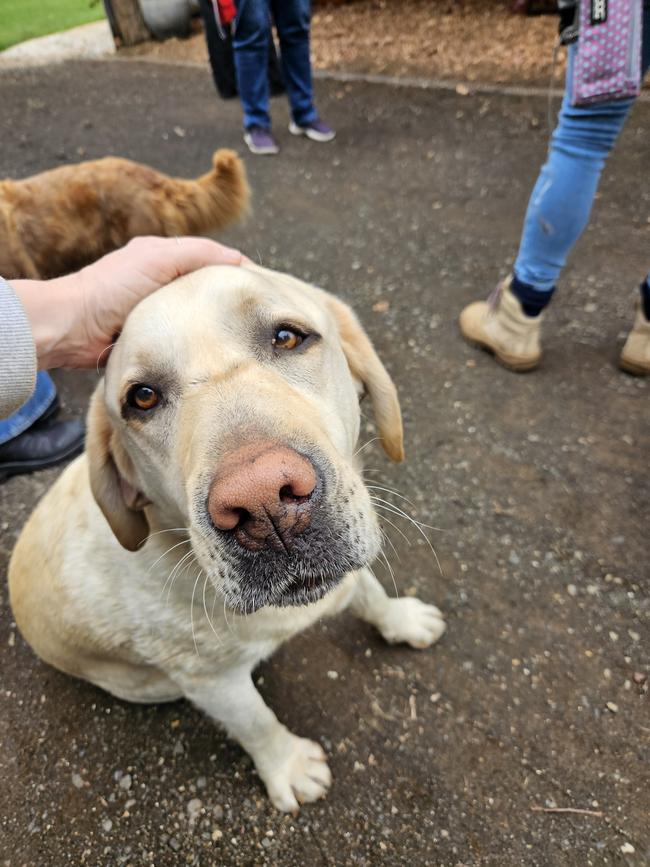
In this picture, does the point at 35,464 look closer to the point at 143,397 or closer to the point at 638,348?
the point at 143,397

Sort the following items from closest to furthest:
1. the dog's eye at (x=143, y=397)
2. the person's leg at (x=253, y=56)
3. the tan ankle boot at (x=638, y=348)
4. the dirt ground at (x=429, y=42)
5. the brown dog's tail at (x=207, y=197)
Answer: the dog's eye at (x=143, y=397)
the tan ankle boot at (x=638, y=348)
the brown dog's tail at (x=207, y=197)
the person's leg at (x=253, y=56)
the dirt ground at (x=429, y=42)

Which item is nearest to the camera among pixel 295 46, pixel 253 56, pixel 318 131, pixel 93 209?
pixel 93 209

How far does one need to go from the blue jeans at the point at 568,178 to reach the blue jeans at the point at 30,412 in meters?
2.51

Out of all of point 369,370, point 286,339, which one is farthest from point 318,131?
A: point 286,339

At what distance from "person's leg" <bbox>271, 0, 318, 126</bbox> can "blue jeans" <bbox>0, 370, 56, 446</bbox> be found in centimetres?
399

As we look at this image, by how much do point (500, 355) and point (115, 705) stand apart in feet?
8.12

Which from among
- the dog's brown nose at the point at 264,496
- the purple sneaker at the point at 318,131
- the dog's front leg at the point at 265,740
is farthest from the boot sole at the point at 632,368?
the purple sneaker at the point at 318,131

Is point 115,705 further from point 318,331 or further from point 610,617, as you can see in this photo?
point 610,617

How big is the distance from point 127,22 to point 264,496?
1074cm

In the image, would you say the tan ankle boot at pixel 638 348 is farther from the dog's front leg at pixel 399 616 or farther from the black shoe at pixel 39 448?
the black shoe at pixel 39 448

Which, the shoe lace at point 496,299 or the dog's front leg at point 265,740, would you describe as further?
the shoe lace at point 496,299

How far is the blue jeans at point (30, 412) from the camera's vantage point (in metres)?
2.92

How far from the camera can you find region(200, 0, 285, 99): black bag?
18.5 feet

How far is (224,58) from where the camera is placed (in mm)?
6207
